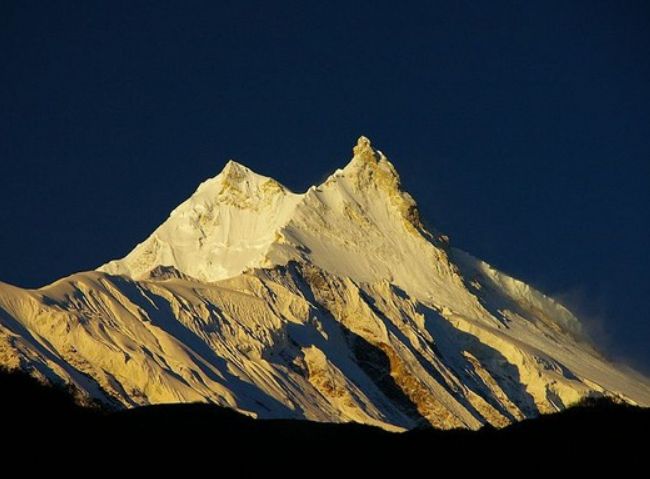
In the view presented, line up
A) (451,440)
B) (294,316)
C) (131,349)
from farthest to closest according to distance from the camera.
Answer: (294,316) < (131,349) < (451,440)

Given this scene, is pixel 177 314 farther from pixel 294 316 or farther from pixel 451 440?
pixel 451 440

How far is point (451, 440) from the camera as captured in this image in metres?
50.6

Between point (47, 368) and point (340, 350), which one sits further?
point (340, 350)

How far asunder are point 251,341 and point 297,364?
18.6ft

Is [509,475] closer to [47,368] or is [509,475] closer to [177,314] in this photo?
[47,368]

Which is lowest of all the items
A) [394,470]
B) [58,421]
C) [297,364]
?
[58,421]

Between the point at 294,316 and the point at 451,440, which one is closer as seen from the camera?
the point at 451,440

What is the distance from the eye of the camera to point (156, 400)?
497 feet

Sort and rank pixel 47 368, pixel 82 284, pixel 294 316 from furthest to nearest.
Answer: pixel 294 316 < pixel 82 284 < pixel 47 368

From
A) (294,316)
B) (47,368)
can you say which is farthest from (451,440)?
(294,316)

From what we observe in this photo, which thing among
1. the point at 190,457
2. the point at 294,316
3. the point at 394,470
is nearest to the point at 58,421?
the point at 190,457

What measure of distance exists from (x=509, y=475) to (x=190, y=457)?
7.82 m

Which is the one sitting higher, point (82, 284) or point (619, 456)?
point (82, 284)

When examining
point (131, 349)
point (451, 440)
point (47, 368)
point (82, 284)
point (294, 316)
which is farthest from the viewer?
point (294, 316)
